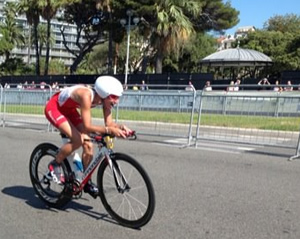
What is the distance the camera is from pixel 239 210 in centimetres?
488

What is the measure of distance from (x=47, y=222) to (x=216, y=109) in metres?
7.04

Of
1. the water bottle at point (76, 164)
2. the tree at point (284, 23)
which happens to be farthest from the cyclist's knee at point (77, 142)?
the tree at point (284, 23)

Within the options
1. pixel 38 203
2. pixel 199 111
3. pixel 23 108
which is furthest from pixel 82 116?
pixel 23 108

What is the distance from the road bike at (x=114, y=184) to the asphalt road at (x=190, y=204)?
14 cm

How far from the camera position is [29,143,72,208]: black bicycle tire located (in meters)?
4.59

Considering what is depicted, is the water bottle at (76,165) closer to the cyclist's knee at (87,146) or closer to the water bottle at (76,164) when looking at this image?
the water bottle at (76,164)

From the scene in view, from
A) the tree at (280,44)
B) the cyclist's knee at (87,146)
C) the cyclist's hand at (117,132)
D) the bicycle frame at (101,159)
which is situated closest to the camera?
the cyclist's hand at (117,132)

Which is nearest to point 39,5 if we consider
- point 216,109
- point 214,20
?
point 214,20

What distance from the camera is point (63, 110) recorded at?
4.52 meters

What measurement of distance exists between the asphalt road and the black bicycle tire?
0.09 m

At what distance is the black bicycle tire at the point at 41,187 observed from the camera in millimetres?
4586

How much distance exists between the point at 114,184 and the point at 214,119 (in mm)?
7176

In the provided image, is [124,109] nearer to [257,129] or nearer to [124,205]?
[257,129]

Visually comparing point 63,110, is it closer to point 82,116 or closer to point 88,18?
point 82,116
